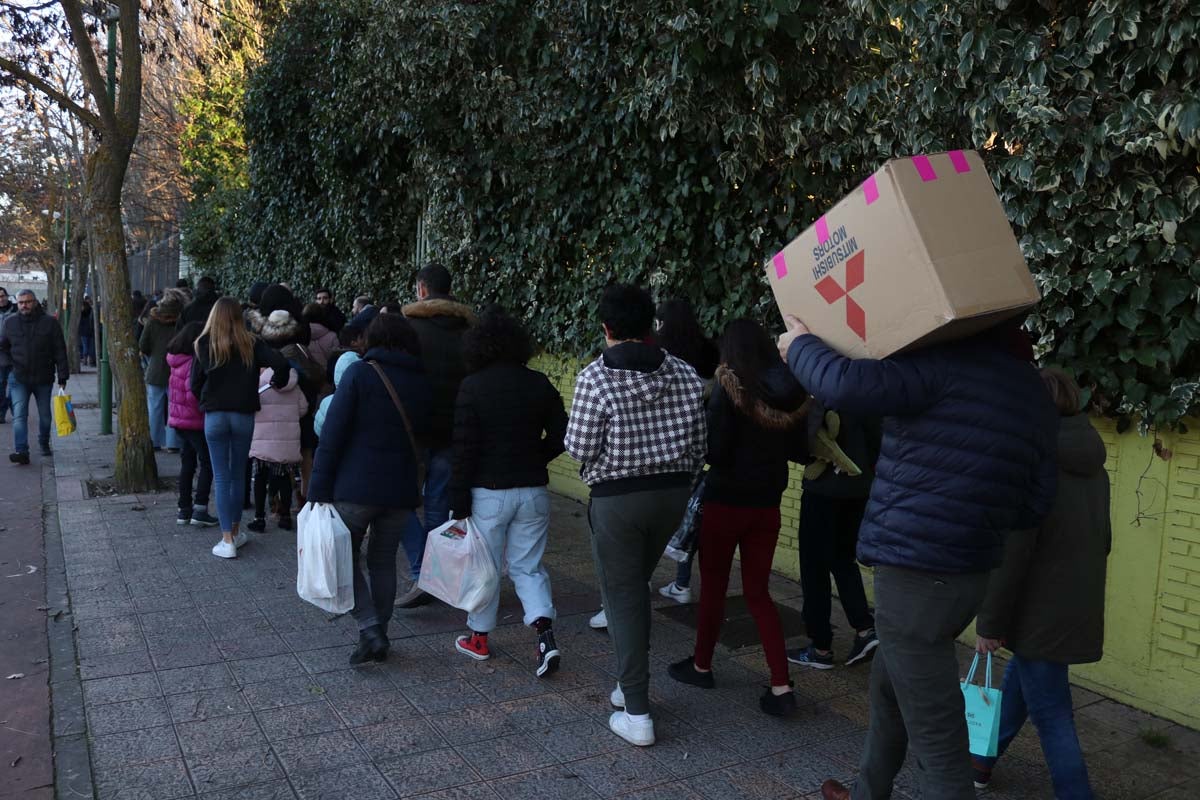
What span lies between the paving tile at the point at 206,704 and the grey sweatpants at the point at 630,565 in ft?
5.68

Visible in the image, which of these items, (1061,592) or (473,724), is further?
(473,724)

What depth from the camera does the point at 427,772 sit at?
12.5ft

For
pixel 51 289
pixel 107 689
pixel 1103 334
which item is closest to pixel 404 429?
pixel 107 689

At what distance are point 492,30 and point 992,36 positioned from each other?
529cm

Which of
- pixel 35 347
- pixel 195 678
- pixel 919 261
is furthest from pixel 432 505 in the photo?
pixel 35 347

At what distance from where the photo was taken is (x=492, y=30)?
8.78 m

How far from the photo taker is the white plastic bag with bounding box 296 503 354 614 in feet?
15.0

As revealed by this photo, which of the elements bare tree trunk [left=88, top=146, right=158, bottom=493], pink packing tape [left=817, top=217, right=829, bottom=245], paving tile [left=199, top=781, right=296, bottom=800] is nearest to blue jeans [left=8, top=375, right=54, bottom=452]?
bare tree trunk [left=88, top=146, right=158, bottom=493]

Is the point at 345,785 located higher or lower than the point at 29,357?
lower

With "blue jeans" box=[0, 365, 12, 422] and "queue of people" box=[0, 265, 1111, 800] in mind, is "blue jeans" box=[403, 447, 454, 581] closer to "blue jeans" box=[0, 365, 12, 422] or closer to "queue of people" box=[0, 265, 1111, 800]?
"queue of people" box=[0, 265, 1111, 800]

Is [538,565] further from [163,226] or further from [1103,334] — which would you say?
[163,226]

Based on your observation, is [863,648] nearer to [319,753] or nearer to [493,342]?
[493,342]

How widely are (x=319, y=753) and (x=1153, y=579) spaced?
12.5 feet

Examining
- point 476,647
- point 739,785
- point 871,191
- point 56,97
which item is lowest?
point 739,785
